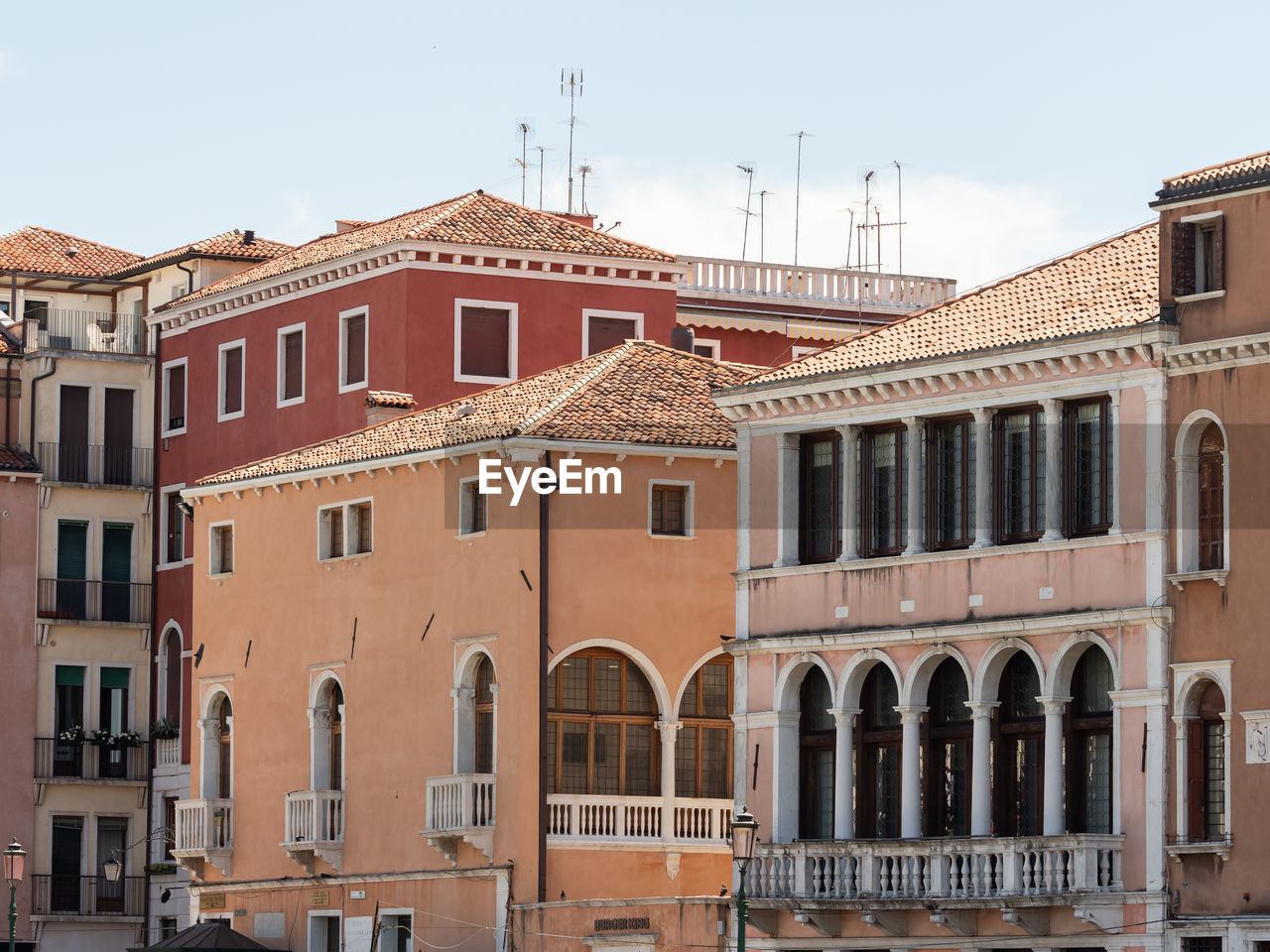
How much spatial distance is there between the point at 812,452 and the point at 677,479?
13.3 ft

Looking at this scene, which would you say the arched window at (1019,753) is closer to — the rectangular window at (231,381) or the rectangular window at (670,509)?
the rectangular window at (670,509)

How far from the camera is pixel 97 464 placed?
59.2 metres

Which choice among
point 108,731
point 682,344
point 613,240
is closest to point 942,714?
point 682,344

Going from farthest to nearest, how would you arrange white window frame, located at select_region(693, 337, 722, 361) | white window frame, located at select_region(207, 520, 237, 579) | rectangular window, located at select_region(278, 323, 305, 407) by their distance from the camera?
white window frame, located at select_region(693, 337, 722, 361) → rectangular window, located at select_region(278, 323, 305, 407) → white window frame, located at select_region(207, 520, 237, 579)

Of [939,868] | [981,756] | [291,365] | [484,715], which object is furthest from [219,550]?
[939,868]

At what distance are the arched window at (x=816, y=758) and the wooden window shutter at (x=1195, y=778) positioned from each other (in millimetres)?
5921

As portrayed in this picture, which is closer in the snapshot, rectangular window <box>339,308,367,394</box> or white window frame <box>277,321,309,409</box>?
rectangular window <box>339,308,367,394</box>

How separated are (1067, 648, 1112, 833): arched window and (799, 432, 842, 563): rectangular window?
432 centimetres

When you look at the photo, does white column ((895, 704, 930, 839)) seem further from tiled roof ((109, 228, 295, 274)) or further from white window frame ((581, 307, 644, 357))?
tiled roof ((109, 228, 295, 274))

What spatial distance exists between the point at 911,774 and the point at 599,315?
16.9 m

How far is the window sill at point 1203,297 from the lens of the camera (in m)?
33.5

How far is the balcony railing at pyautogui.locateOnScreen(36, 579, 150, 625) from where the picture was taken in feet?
192

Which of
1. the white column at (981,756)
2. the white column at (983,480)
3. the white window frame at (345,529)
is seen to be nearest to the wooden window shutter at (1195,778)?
the white column at (981,756)

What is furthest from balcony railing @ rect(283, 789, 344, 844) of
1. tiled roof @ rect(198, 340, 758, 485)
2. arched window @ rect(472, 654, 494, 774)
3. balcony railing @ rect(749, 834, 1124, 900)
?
balcony railing @ rect(749, 834, 1124, 900)
